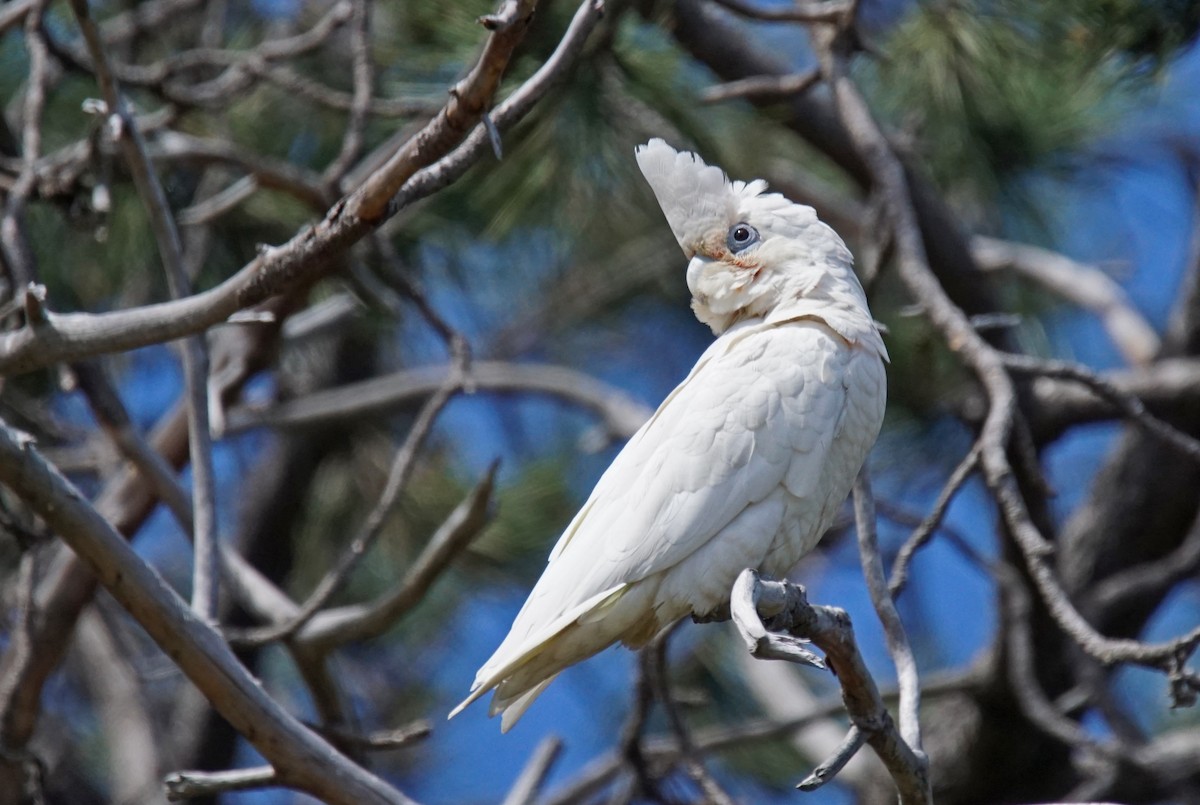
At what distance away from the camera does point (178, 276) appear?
8.95ft

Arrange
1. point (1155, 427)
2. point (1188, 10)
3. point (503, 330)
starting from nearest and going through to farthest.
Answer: point (1155, 427) < point (1188, 10) < point (503, 330)

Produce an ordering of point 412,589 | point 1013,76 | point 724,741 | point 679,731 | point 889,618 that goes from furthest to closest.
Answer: point 1013,76, point 724,741, point 679,731, point 412,589, point 889,618

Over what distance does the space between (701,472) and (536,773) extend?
1035 millimetres

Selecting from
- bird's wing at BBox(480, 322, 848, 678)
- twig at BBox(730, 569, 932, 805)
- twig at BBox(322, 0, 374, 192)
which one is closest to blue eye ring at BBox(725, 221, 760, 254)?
bird's wing at BBox(480, 322, 848, 678)

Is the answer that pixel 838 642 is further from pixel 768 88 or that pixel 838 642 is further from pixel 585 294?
pixel 585 294

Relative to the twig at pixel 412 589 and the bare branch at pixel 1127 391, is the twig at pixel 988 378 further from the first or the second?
the bare branch at pixel 1127 391

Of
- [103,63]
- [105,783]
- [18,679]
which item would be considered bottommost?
[105,783]

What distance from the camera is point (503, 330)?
6.51 m

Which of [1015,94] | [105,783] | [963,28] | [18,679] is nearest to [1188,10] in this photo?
[963,28]

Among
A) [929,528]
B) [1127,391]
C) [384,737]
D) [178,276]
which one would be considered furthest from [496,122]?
[1127,391]

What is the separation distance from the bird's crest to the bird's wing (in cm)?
25

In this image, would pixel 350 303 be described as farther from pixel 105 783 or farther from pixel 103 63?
pixel 105 783

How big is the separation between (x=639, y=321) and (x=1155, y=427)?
13.2 ft

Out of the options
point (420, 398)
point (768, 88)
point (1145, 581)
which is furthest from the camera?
point (420, 398)
